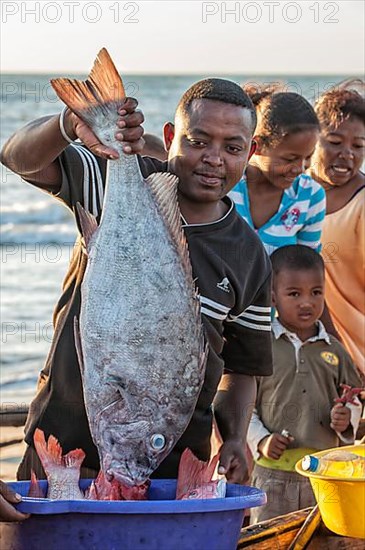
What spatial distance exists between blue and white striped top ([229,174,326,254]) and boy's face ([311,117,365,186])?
0.38 m

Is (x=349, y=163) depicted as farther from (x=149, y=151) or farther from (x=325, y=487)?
(x=325, y=487)

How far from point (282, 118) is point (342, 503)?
6.02 feet

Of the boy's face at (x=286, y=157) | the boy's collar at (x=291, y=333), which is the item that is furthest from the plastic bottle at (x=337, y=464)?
the boy's face at (x=286, y=157)

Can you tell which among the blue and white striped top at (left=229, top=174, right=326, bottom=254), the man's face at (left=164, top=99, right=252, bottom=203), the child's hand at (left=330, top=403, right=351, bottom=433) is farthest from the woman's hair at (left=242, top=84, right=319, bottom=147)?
the man's face at (left=164, top=99, right=252, bottom=203)

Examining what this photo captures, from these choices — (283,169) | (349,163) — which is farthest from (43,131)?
(349,163)

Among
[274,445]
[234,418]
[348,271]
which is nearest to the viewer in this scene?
[234,418]

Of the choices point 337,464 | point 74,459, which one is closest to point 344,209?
point 337,464

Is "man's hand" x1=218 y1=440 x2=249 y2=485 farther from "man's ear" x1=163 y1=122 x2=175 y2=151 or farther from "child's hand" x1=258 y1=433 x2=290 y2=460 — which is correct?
"child's hand" x1=258 y1=433 x2=290 y2=460

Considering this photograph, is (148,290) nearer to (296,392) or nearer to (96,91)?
(96,91)

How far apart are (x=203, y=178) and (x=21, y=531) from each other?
1073 millimetres

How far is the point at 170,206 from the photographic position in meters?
2.96

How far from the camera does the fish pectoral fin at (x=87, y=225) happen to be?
296 centimetres

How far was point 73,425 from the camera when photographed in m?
3.34

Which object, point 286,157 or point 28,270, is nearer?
point 286,157
